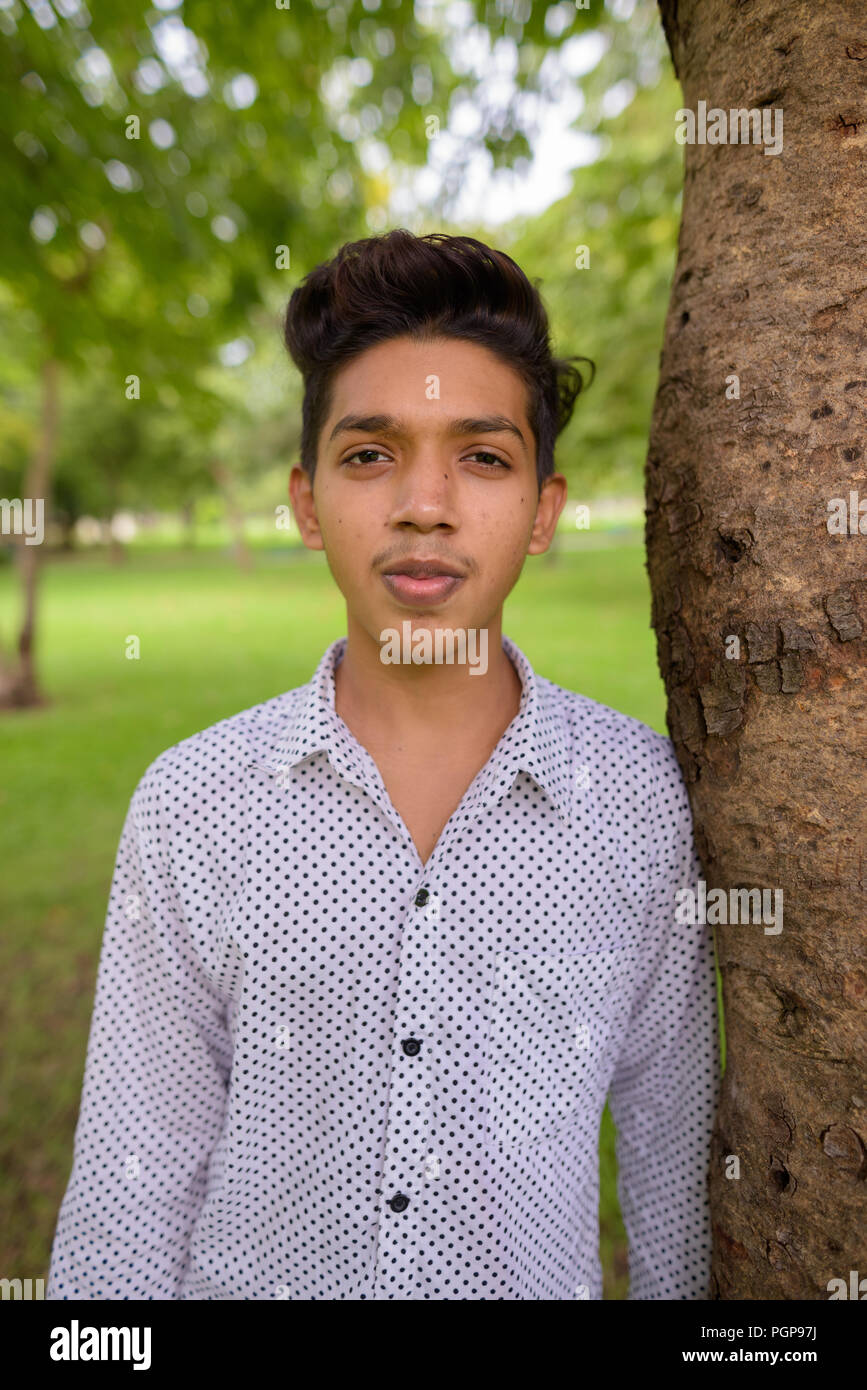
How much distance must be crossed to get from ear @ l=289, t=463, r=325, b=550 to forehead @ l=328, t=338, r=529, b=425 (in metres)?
0.19

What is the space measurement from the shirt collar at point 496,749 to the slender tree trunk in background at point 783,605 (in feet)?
0.89

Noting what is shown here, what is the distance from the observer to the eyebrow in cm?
151

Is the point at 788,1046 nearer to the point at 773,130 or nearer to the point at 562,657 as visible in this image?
the point at 773,130

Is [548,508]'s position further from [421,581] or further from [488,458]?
[421,581]

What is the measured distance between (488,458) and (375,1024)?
1.06 meters

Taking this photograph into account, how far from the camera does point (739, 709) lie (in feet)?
4.54

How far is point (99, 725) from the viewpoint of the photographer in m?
10.7

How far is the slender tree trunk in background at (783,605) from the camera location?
49.4 inches

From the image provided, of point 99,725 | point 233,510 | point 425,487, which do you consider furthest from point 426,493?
point 233,510

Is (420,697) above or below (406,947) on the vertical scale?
above

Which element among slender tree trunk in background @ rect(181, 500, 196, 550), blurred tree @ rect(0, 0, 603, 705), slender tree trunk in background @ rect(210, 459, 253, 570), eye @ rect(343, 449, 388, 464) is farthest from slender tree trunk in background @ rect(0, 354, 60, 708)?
slender tree trunk in background @ rect(181, 500, 196, 550)

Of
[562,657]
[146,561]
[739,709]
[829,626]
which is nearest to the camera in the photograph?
[829,626]
